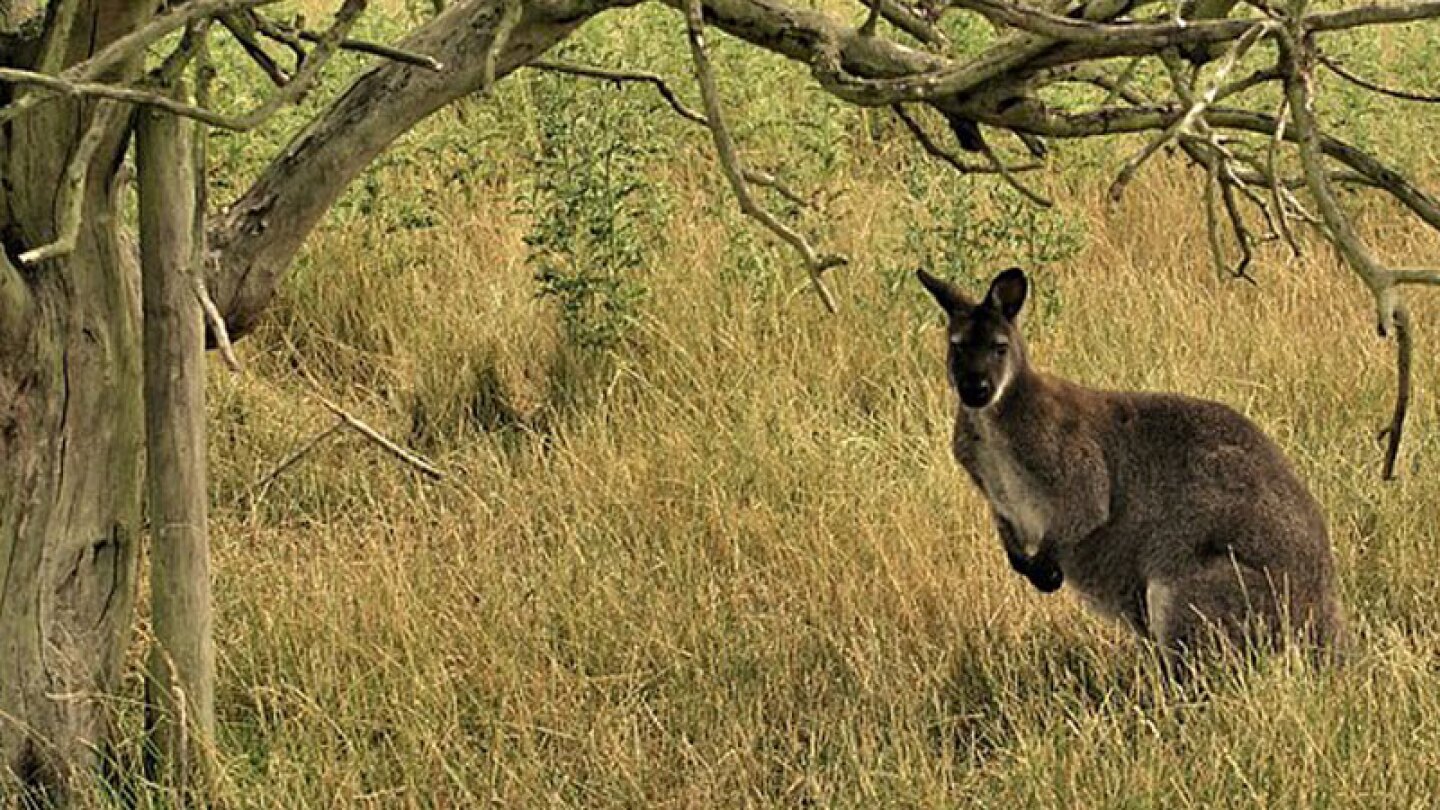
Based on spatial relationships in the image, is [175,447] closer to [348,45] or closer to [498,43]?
[348,45]

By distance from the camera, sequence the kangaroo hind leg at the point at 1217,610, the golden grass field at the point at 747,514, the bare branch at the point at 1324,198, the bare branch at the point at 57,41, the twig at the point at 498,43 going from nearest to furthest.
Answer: the bare branch at the point at 1324,198 → the twig at the point at 498,43 → the bare branch at the point at 57,41 → the golden grass field at the point at 747,514 → the kangaroo hind leg at the point at 1217,610

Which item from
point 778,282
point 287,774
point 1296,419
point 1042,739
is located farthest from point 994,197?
point 287,774

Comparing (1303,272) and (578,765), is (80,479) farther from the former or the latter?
(1303,272)

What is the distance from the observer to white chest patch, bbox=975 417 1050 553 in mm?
5527

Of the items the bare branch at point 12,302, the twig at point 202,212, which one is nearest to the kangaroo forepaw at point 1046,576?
the twig at point 202,212

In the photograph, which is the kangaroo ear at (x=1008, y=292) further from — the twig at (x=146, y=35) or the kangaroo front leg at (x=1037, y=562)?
the twig at (x=146, y=35)

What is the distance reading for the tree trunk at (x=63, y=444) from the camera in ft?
14.4

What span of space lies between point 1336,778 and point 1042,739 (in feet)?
2.35

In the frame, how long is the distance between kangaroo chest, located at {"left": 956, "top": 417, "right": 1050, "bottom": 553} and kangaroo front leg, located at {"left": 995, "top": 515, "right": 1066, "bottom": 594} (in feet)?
0.07

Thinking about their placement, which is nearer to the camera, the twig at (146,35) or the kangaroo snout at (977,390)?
the twig at (146,35)

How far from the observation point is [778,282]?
789 cm

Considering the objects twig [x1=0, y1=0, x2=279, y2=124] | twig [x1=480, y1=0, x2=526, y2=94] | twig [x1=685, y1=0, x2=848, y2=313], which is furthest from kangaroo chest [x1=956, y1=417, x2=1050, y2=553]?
twig [x1=0, y1=0, x2=279, y2=124]

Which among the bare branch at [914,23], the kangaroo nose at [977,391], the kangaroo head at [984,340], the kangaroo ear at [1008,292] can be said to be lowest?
the kangaroo nose at [977,391]

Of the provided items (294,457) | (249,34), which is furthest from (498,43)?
(294,457)
